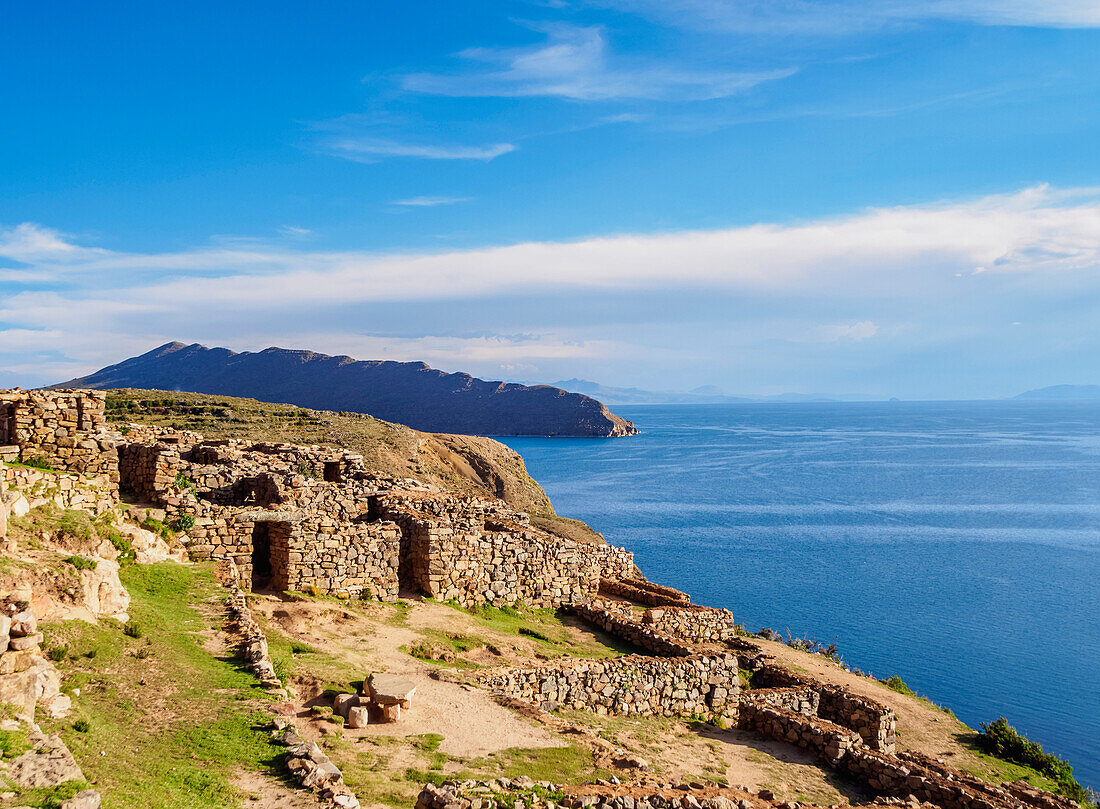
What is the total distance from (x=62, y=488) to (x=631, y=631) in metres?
12.6

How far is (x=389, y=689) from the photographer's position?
35.5 feet

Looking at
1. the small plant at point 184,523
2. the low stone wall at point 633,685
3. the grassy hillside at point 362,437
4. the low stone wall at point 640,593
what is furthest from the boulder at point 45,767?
the grassy hillside at point 362,437

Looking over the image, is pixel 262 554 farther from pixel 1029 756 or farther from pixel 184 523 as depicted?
pixel 1029 756

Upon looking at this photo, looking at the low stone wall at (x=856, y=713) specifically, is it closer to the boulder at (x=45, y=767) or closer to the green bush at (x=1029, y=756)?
the green bush at (x=1029, y=756)

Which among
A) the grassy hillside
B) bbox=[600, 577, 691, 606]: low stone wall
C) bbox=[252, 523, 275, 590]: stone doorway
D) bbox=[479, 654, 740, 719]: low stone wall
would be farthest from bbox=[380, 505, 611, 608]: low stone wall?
the grassy hillside

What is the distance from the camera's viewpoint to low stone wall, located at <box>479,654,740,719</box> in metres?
14.3

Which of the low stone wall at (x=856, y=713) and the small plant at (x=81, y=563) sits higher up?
the small plant at (x=81, y=563)

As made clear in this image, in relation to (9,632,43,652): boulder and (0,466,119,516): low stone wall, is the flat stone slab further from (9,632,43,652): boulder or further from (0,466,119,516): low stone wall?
(0,466,119,516): low stone wall

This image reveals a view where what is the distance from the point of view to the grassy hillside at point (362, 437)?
4741 cm

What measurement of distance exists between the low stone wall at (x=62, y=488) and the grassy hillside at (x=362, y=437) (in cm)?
2397

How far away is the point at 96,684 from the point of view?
327 inches

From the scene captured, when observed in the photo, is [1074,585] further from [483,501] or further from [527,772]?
[527,772]

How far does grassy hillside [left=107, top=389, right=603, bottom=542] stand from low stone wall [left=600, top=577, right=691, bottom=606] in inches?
871

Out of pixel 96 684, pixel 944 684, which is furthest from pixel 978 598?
pixel 96 684
